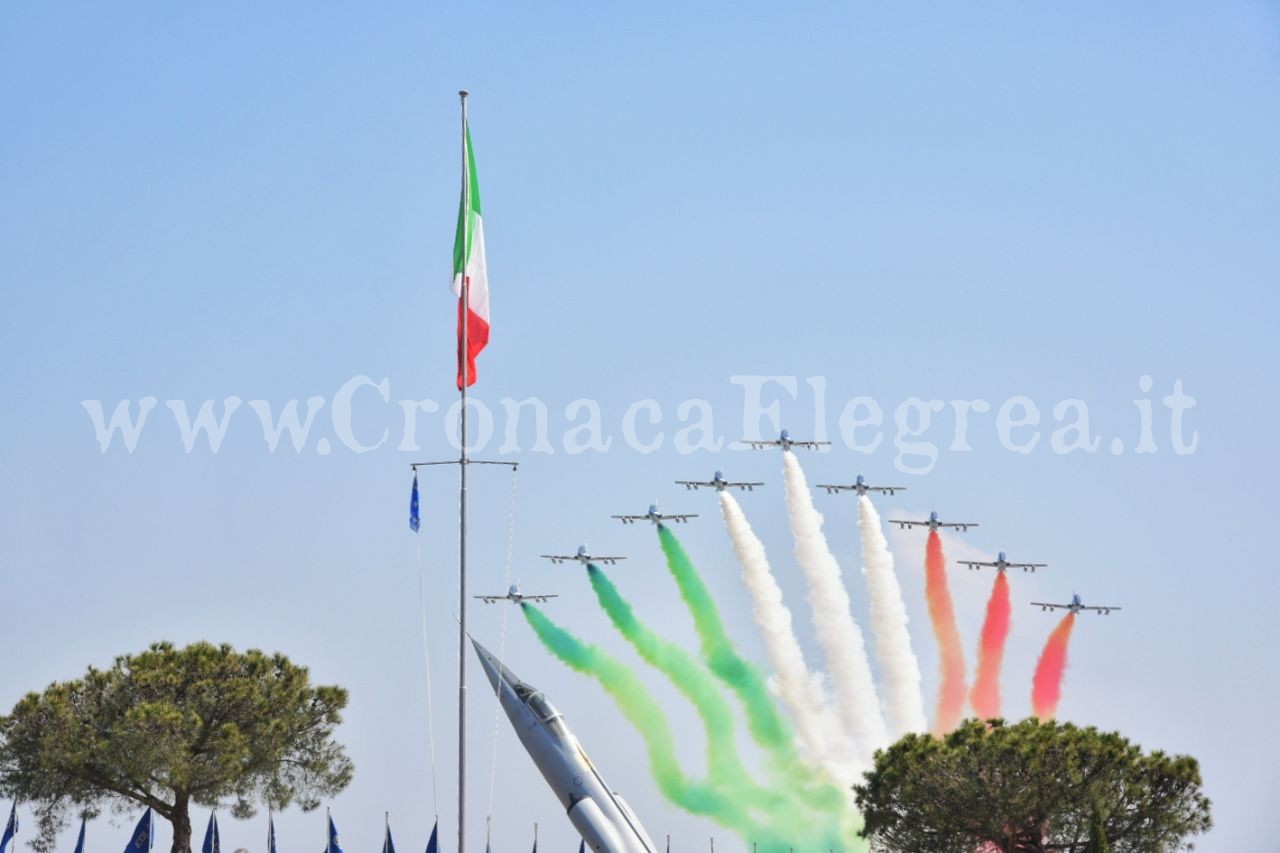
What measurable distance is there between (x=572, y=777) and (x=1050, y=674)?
120 feet

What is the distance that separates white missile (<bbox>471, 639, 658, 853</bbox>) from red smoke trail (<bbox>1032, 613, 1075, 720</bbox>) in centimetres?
3052

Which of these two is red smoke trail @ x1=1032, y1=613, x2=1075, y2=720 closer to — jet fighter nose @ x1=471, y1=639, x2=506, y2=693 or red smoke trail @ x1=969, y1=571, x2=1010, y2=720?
red smoke trail @ x1=969, y1=571, x2=1010, y2=720

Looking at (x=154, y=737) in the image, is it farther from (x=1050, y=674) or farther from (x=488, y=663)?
(x=1050, y=674)

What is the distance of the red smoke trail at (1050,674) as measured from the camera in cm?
13462

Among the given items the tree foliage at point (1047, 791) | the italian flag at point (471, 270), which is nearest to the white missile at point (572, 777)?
the tree foliage at point (1047, 791)

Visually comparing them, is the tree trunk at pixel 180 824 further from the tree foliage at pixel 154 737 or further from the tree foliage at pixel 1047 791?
the tree foliage at pixel 1047 791

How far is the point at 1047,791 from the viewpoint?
329 ft

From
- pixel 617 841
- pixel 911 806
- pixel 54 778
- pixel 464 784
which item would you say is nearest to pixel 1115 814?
pixel 911 806

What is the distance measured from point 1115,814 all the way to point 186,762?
167ft

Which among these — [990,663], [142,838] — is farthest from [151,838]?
[990,663]

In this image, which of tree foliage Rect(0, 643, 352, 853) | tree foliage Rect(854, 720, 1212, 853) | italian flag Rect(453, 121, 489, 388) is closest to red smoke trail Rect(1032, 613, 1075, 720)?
tree foliage Rect(854, 720, 1212, 853)

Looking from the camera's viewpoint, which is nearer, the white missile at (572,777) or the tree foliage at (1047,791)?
the tree foliage at (1047,791)

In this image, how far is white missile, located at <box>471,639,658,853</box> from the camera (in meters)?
120

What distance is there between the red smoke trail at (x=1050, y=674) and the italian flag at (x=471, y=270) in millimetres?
75502
